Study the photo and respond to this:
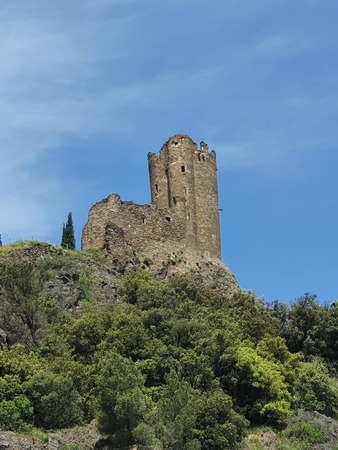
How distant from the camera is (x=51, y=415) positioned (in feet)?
109

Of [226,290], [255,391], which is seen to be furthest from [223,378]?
[226,290]

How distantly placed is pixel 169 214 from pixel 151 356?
65.0 feet

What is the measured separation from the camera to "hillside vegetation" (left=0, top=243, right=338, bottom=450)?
107ft

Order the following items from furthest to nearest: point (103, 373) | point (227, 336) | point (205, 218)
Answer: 1. point (205, 218)
2. point (227, 336)
3. point (103, 373)

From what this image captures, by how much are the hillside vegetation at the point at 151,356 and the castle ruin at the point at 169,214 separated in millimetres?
3112

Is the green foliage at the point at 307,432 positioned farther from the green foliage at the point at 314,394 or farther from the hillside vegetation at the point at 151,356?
the green foliage at the point at 314,394

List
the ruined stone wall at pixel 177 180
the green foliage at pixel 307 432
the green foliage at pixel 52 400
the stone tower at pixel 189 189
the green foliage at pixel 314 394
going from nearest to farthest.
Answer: the green foliage at pixel 52 400, the green foliage at pixel 307 432, the green foliage at pixel 314 394, the ruined stone wall at pixel 177 180, the stone tower at pixel 189 189

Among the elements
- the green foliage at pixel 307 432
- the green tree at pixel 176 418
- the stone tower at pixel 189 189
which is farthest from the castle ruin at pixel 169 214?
the green tree at pixel 176 418

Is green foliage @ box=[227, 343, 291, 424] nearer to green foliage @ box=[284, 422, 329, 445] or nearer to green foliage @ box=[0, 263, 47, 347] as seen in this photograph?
green foliage @ box=[284, 422, 329, 445]

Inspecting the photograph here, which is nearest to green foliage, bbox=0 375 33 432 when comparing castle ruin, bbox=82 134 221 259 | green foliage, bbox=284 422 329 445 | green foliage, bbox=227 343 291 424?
green foliage, bbox=227 343 291 424

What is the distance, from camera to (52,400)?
3319 cm

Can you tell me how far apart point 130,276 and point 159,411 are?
57.4 feet

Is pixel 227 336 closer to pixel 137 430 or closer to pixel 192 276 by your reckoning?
pixel 137 430

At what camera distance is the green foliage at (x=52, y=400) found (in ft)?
109
